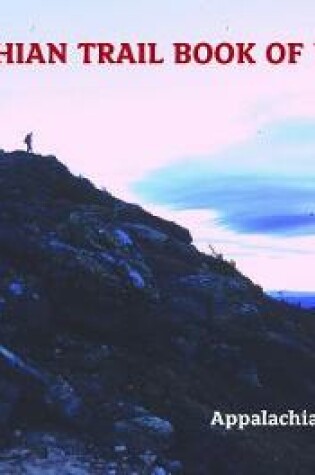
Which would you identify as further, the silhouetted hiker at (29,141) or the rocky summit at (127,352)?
the silhouetted hiker at (29,141)

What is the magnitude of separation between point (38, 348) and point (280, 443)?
5446mm

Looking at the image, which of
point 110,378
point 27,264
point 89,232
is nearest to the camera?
point 110,378

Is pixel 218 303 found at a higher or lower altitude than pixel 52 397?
higher

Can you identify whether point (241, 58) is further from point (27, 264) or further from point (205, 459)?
point (205, 459)

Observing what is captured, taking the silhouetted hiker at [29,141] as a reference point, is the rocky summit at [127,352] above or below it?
below

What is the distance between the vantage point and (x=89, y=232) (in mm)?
22469

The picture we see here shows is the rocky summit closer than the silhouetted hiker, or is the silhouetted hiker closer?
the rocky summit

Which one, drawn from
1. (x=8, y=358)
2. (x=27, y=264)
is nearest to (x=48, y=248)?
(x=27, y=264)

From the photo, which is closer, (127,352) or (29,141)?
(127,352)

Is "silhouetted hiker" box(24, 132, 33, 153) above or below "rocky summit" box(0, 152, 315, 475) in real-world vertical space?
above

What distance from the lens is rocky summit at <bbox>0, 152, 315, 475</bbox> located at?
16.6 metres

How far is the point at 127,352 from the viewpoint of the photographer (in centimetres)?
1991

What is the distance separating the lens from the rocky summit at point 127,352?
16641 millimetres

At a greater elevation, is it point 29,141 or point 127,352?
point 29,141
